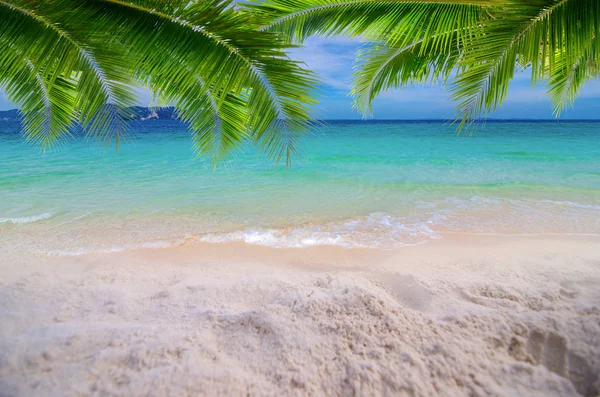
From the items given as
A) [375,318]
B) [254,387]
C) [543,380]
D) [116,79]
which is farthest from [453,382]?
[116,79]

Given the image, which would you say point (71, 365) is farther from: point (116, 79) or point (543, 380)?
point (543, 380)

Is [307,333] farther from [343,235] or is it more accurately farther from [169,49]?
[343,235]

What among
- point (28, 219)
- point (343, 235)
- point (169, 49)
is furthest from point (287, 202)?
point (169, 49)

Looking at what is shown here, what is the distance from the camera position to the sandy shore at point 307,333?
1648 mm

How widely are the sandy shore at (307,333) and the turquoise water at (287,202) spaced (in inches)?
47.4

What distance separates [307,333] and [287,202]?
16.8 feet

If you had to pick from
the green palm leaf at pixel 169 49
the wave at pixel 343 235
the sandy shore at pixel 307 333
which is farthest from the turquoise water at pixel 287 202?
the sandy shore at pixel 307 333

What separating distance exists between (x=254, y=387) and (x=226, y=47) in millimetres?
2028

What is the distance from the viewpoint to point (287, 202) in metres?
7.09

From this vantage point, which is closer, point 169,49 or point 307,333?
point 307,333

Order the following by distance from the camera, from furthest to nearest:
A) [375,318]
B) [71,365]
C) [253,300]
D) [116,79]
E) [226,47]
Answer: [253,300]
[116,79]
[226,47]
[375,318]
[71,365]

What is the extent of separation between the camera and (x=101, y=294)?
2.69 m

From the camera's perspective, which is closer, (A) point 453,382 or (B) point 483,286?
(A) point 453,382

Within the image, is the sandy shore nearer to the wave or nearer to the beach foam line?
the wave
